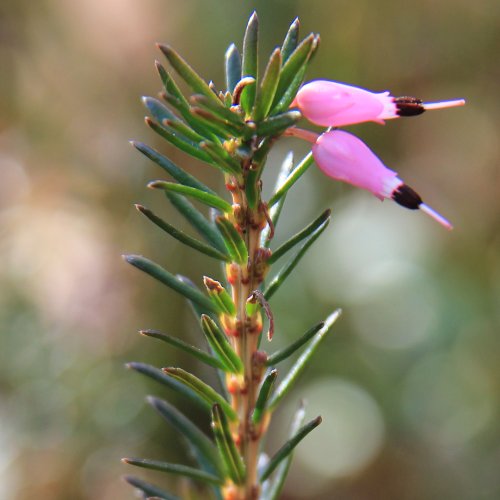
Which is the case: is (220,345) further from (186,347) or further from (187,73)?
(187,73)

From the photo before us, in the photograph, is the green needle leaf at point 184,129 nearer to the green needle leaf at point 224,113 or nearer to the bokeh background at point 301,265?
the green needle leaf at point 224,113

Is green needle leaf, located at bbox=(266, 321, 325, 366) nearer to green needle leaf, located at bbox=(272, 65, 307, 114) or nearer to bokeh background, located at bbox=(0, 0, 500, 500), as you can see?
green needle leaf, located at bbox=(272, 65, 307, 114)

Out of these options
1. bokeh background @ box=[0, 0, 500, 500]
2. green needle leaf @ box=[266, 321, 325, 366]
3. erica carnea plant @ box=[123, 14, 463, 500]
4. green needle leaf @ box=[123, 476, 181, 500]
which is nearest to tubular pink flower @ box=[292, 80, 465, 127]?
erica carnea plant @ box=[123, 14, 463, 500]

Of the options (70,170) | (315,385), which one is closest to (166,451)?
(315,385)

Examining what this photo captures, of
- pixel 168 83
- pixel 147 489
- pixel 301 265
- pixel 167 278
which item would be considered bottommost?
pixel 147 489

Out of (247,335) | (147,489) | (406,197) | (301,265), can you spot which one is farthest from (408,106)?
(301,265)

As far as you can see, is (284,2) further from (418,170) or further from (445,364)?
(445,364)
